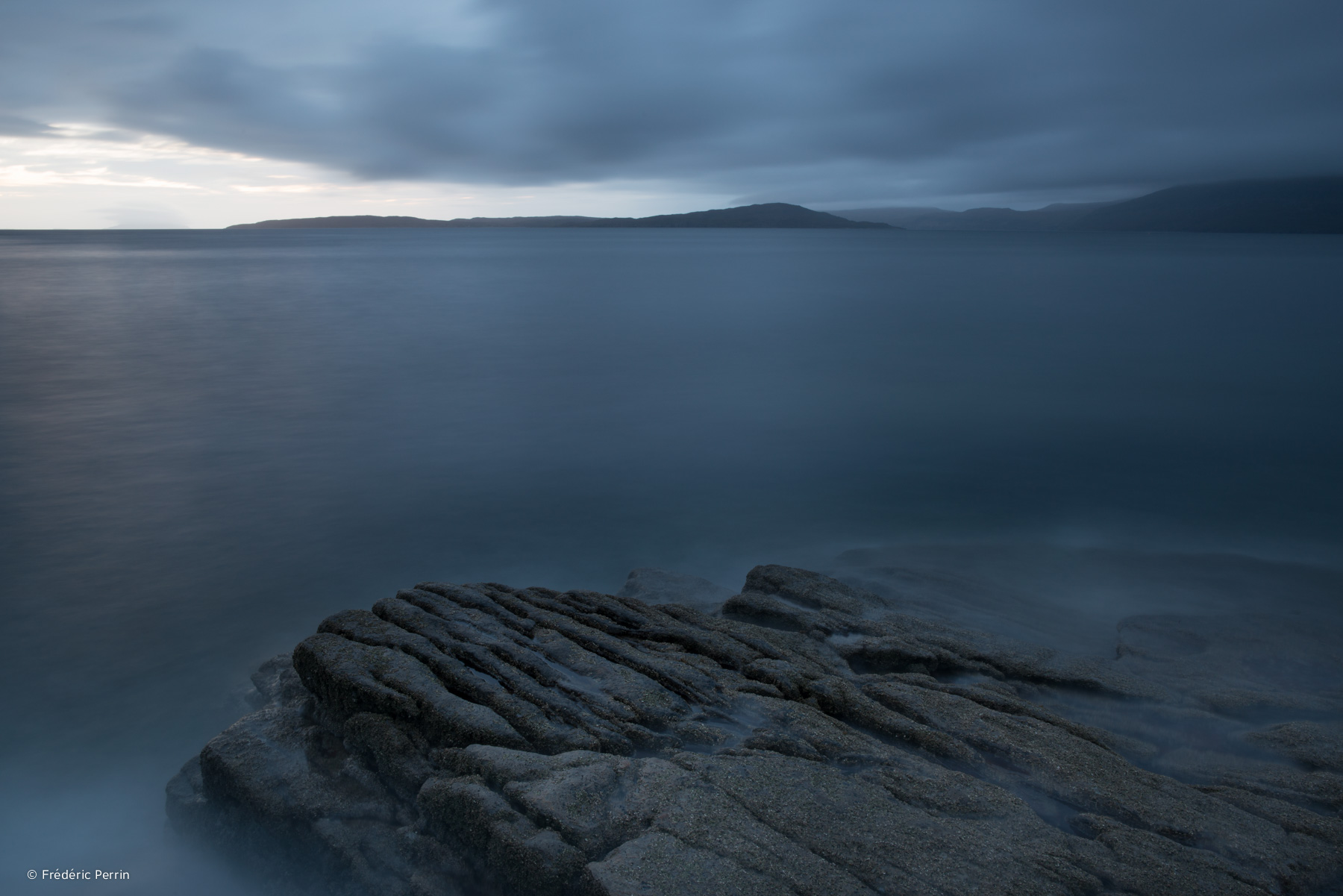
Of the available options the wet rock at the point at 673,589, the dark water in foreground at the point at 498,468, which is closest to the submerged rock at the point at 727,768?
the dark water in foreground at the point at 498,468

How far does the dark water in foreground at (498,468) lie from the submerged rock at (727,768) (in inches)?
44.6

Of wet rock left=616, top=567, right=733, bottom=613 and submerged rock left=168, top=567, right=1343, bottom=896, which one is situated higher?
submerged rock left=168, top=567, right=1343, bottom=896

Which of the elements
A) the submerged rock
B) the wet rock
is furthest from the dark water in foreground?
the submerged rock

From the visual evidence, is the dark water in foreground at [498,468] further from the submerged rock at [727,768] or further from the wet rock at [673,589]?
the submerged rock at [727,768]

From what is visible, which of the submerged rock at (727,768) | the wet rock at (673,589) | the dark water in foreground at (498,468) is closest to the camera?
the submerged rock at (727,768)

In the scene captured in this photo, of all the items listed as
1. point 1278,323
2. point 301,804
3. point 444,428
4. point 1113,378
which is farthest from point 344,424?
point 1278,323

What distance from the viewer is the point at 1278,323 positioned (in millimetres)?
28484

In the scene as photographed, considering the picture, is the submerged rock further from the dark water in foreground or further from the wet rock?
the wet rock

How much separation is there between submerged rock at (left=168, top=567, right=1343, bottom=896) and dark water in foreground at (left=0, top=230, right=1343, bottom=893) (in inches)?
44.6

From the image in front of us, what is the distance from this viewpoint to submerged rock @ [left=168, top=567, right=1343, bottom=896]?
4004 millimetres

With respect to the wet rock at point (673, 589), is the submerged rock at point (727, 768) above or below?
above

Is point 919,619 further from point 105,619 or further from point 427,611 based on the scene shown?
point 105,619

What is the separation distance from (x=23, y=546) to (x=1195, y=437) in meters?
18.8

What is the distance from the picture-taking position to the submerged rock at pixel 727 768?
400 centimetres
